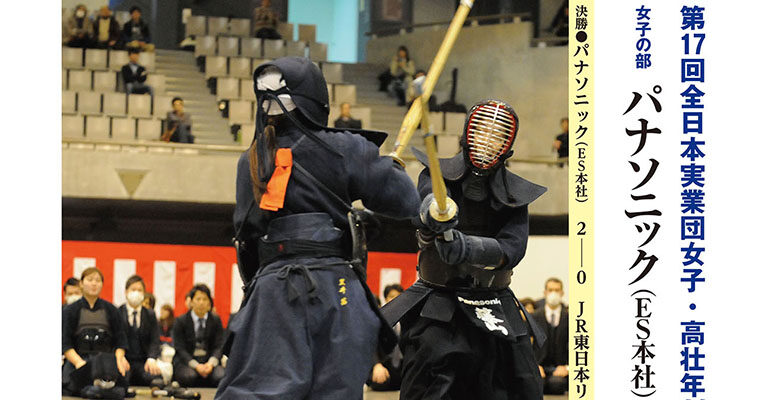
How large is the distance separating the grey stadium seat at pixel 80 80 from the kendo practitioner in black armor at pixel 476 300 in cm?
1102

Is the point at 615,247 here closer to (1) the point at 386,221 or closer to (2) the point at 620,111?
(2) the point at 620,111

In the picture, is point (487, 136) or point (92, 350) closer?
point (487, 136)

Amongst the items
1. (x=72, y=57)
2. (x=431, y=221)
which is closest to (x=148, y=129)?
(x=72, y=57)

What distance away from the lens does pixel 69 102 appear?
15297 millimetres

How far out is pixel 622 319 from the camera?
7102 millimetres

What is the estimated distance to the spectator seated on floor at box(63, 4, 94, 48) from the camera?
16.7 m

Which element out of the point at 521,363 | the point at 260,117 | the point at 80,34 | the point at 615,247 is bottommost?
the point at 521,363

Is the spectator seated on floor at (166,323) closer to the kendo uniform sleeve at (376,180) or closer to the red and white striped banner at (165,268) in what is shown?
the red and white striped banner at (165,268)

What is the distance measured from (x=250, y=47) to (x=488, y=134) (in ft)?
41.9

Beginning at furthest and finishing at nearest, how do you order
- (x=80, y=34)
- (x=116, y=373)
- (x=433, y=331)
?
(x=80, y=34)
(x=116, y=373)
(x=433, y=331)

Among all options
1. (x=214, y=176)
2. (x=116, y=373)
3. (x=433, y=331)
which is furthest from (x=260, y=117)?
(x=214, y=176)

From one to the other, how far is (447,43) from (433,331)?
1.54 metres

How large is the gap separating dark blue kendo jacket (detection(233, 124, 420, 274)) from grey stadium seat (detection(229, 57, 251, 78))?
41.8 feet

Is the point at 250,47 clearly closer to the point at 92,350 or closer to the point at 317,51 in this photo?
the point at 317,51
